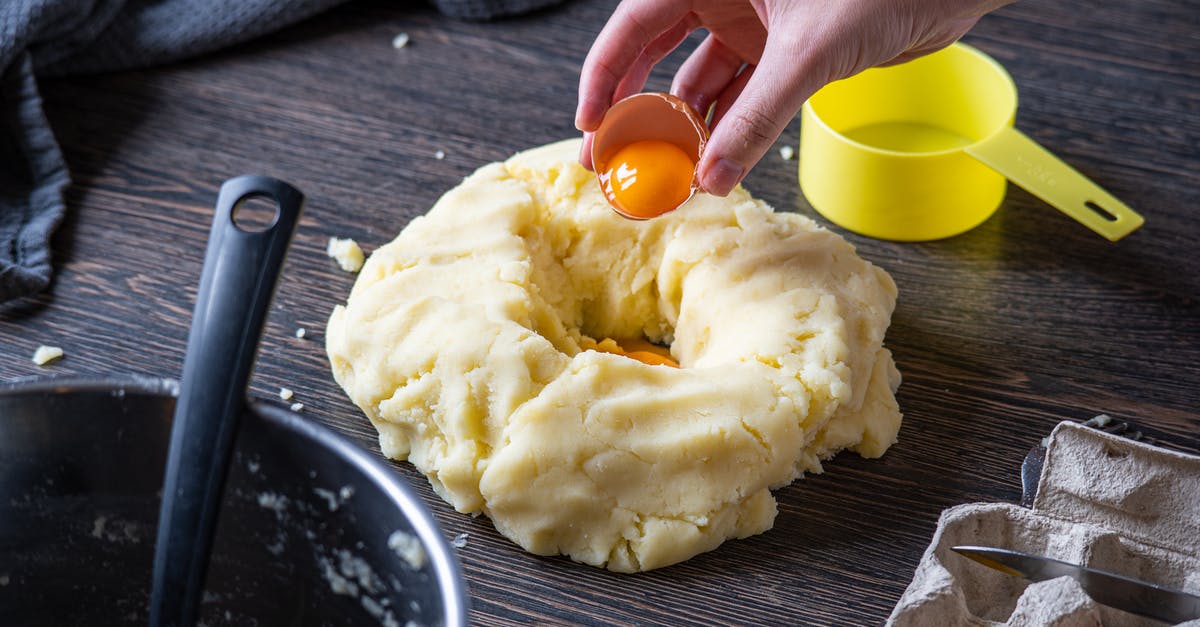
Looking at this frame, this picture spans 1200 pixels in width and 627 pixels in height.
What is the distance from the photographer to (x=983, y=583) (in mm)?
1368

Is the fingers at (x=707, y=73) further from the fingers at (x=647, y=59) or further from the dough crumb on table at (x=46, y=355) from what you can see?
the dough crumb on table at (x=46, y=355)

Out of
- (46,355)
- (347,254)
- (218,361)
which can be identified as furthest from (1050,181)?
(46,355)

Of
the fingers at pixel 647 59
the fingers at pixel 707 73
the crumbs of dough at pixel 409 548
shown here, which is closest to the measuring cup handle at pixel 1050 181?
the fingers at pixel 707 73

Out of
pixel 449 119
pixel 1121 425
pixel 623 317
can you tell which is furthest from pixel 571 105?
pixel 1121 425

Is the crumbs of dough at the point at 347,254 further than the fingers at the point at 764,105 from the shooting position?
Yes

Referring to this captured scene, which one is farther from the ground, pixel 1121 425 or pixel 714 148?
pixel 714 148

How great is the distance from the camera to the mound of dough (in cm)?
140

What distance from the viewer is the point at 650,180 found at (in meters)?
1.57

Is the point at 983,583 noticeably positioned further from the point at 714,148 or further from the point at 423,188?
the point at 423,188

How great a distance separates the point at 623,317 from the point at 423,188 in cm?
51

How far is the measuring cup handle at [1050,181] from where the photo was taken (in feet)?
5.78

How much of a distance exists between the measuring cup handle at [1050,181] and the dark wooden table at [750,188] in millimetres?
107

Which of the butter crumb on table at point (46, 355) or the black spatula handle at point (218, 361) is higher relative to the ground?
the black spatula handle at point (218, 361)

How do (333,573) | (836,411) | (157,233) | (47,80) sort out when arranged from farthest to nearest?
(47,80) < (157,233) < (836,411) < (333,573)
